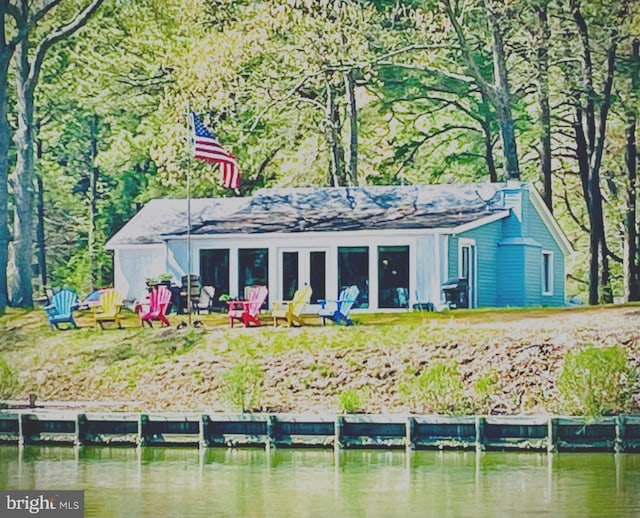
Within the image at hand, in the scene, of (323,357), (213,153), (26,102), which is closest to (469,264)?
(323,357)

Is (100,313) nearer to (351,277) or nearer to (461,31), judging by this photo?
(351,277)

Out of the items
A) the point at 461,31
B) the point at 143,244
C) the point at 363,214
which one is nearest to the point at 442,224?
the point at 363,214

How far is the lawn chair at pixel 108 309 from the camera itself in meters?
11.8

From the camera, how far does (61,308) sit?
11953 millimetres

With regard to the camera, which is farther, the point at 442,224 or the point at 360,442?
the point at 442,224

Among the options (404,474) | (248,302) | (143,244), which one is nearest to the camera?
(404,474)

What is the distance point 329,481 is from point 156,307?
3420mm

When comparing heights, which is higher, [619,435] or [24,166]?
[24,166]

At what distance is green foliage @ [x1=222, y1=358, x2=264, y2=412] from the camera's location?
10.6 meters

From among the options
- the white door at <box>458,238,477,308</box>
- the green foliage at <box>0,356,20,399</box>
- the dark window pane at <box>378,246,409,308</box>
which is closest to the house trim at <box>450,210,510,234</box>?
the white door at <box>458,238,477,308</box>

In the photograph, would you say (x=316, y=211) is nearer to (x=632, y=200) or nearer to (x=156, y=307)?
(x=156, y=307)

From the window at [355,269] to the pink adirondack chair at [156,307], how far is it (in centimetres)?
132

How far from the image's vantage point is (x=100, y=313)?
38.9 ft

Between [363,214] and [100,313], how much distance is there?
2166mm
